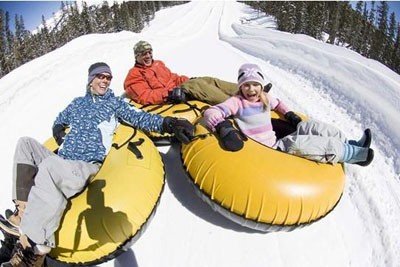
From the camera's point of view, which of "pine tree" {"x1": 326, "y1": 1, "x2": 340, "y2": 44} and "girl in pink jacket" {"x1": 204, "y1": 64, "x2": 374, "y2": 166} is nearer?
"girl in pink jacket" {"x1": 204, "y1": 64, "x2": 374, "y2": 166}

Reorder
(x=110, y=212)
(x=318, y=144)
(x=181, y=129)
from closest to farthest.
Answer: (x=110, y=212), (x=318, y=144), (x=181, y=129)

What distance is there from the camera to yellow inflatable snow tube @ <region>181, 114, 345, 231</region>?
254 centimetres

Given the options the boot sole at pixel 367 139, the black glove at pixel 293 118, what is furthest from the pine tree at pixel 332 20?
the boot sole at pixel 367 139

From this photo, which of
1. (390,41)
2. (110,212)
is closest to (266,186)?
(110,212)

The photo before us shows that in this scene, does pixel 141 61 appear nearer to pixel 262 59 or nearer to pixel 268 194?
pixel 268 194

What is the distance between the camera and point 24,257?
2.14 meters

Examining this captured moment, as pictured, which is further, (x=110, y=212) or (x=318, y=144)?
(x=318, y=144)

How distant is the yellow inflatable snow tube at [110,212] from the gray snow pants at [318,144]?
1157 mm

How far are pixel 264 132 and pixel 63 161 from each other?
173cm

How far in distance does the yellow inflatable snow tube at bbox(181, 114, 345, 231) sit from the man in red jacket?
1402mm

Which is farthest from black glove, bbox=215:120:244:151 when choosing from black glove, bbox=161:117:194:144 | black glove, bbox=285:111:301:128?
black glove, bbox=285:111:301:128

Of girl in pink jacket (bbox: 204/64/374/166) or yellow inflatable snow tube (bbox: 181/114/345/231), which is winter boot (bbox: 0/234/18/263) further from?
girl in pink jacket (bbox: 204/64/374/166)

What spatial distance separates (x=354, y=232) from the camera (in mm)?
2756

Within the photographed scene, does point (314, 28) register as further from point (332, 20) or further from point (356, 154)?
point (356, 154)
